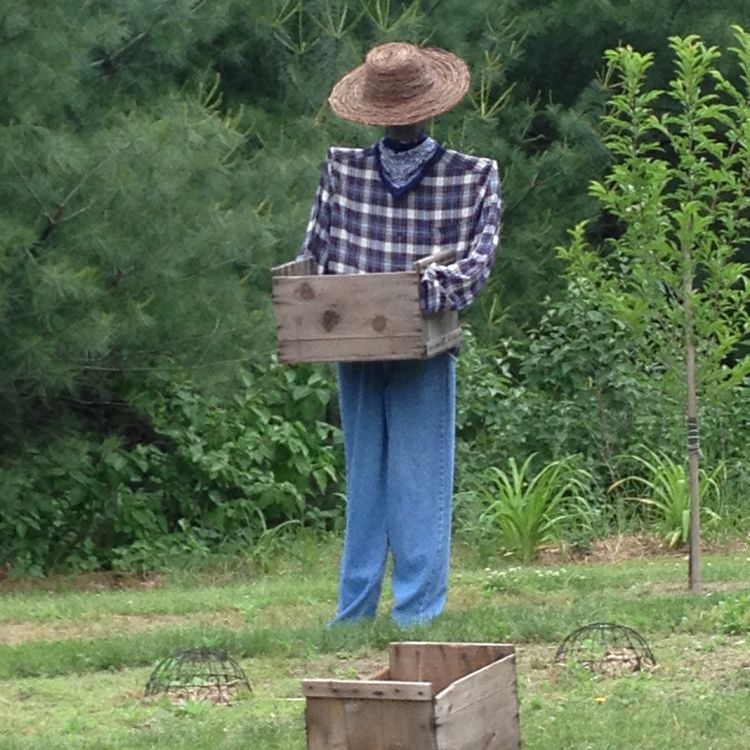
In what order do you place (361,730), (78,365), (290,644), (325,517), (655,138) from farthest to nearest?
(655,138) < (325,517) < (78,365) < (290,644) < (361,730)

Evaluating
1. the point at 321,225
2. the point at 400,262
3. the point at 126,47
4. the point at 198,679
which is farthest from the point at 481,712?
the point at 126,47

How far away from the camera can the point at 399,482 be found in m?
6.78

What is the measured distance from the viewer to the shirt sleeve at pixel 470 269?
6.42 m

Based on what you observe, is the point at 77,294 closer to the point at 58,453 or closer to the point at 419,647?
the point at 58,453

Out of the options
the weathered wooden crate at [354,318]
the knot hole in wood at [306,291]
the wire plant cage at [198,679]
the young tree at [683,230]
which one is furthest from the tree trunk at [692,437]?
the wire plant cage at [198,679]

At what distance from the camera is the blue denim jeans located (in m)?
6.77

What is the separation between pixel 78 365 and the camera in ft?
34.5

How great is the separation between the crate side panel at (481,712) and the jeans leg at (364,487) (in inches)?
88.7

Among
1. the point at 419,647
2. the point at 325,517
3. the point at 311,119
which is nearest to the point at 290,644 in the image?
the point at 419,647

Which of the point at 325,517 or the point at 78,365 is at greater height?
the point at 78,365

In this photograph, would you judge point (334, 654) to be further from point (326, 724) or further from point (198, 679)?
point (326, 724)

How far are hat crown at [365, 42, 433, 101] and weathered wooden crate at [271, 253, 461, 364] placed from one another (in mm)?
657

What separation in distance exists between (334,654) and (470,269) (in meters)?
1.39

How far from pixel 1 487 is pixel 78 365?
1.13 meters
